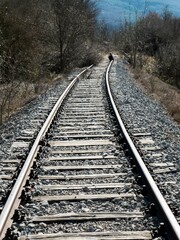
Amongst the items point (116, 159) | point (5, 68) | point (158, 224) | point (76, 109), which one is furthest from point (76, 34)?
point (158, 224)

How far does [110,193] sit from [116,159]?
63.5 inches

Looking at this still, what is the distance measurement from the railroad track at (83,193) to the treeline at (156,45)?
34.2 m

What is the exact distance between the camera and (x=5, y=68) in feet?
55.9

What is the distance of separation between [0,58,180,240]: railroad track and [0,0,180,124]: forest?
4.49 metres

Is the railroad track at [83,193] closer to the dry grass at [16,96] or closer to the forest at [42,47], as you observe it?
the dry grass at [16,96]

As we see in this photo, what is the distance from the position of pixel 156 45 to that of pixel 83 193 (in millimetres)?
65284

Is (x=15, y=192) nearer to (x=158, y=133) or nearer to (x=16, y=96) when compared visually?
(x=158, y=133)

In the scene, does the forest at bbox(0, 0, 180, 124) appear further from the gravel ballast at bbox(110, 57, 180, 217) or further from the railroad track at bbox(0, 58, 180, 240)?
the railroad track at bbox(0, 58, 180, 240)

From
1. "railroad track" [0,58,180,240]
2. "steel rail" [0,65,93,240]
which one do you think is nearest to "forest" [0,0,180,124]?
"railroad track" [0,58,180,240]

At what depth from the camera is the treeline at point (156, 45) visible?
43.7 meters

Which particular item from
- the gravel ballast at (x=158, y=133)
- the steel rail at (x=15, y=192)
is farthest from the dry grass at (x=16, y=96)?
the steel rail at (x=15, y=192)

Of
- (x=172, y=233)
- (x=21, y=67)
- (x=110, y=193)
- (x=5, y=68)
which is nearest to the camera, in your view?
(x=172, y=233)

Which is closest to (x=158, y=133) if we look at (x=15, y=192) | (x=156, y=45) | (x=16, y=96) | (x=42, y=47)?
(x=15, y=192)

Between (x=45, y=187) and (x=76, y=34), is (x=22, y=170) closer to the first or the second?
(x=45, y=187)
